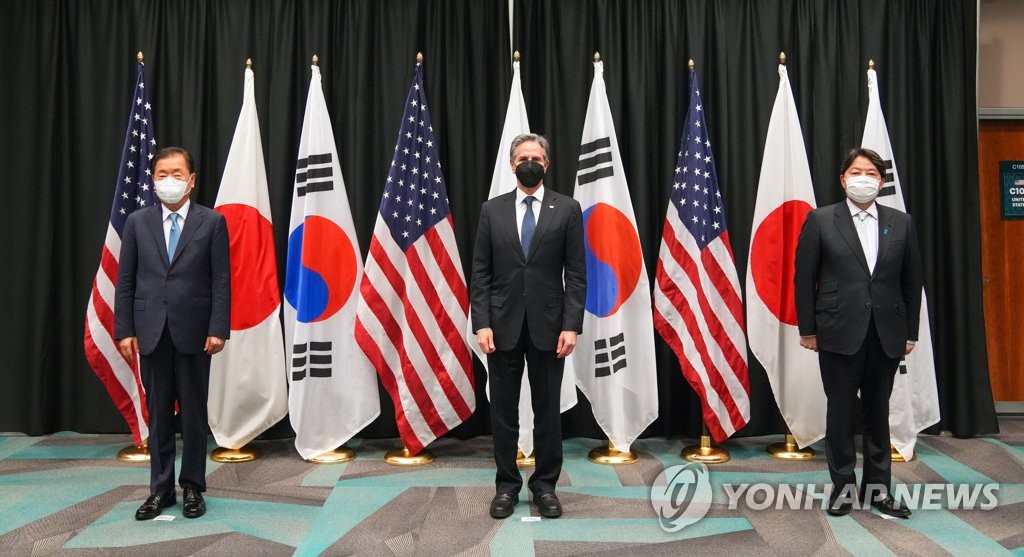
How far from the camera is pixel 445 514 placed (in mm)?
3264

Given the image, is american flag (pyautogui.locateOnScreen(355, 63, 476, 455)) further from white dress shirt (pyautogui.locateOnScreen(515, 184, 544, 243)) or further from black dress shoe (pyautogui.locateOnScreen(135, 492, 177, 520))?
black dress shoe (pyautogui.locateOnScreen(135, 492, 177, 520))

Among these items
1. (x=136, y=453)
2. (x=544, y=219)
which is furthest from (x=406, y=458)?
(x=544, y=219)

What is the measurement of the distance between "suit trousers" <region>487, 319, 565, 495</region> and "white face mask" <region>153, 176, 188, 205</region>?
146cm

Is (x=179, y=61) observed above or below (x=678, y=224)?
above

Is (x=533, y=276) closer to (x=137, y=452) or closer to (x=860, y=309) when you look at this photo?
(x=860, y=309)

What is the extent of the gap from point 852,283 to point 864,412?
0.58m

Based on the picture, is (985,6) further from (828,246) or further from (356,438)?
(356,438)

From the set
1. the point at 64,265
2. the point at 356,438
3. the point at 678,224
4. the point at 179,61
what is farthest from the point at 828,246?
the point at 64,265

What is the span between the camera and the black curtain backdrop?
182 inches

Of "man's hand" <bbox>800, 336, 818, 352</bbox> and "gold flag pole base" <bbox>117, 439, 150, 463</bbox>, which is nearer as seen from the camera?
"man's hand" <bbox>800, 336, 818, 352</bbox>

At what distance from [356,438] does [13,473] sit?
5.81 feet

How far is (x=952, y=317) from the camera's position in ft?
15.3

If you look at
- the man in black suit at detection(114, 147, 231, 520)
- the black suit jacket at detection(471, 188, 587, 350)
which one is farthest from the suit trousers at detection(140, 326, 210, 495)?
the black suit jacket at detection(471, 188, 587, 350)

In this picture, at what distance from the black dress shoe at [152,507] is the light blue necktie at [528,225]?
185 cm
